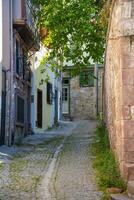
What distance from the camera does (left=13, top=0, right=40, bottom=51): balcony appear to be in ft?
53.5

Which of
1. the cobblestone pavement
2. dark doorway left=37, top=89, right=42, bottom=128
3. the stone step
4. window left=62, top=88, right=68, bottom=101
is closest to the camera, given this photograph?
the stone step

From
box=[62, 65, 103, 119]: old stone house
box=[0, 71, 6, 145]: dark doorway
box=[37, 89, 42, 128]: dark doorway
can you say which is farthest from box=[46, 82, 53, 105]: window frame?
box=[0, 71, 6, 145]: dark doorway

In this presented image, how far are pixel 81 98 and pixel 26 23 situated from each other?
1759cm

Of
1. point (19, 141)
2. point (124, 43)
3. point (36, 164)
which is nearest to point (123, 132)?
point (124, 43)

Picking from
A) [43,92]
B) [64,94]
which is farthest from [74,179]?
[64,94]

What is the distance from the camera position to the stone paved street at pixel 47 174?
755 centimetres

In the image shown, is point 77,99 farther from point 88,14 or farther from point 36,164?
point 36,164

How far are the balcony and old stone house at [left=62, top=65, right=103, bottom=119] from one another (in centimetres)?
1265

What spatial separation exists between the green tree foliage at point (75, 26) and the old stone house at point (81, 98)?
604 inches

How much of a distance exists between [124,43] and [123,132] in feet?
4.61

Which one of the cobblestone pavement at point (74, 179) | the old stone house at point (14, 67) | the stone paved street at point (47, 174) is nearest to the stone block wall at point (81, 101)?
the old stone house at point (14, 67)

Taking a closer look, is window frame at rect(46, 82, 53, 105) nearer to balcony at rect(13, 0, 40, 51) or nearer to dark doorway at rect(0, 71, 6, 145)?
balcony at rect(13, 0, 40, 51)

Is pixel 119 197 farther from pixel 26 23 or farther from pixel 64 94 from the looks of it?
pixel 64 94

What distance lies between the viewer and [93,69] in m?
Answer: 32.6
